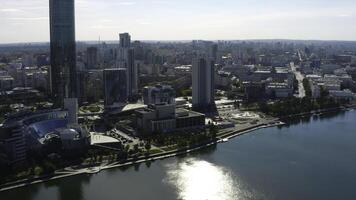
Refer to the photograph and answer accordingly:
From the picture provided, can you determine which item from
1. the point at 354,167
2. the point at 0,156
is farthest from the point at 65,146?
the point at 354,167

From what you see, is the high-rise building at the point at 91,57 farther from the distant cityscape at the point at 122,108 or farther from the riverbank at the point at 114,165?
the riverbank at the point at 114,165

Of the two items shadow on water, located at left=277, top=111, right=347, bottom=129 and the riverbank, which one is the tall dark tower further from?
shadow on water, located at left=277, top=111, right=347, bottom=129

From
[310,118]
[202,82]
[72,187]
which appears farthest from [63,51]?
[310,118]

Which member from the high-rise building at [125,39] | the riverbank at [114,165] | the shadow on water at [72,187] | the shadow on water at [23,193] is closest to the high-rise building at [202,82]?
the riverbank at [114,165]

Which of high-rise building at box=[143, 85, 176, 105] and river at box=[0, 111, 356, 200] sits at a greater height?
high-rise building at box=[143, 85, 176, 105]

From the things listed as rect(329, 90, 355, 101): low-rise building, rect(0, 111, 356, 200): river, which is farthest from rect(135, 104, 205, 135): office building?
rect(329, 90, 355, 101): low-rise building
